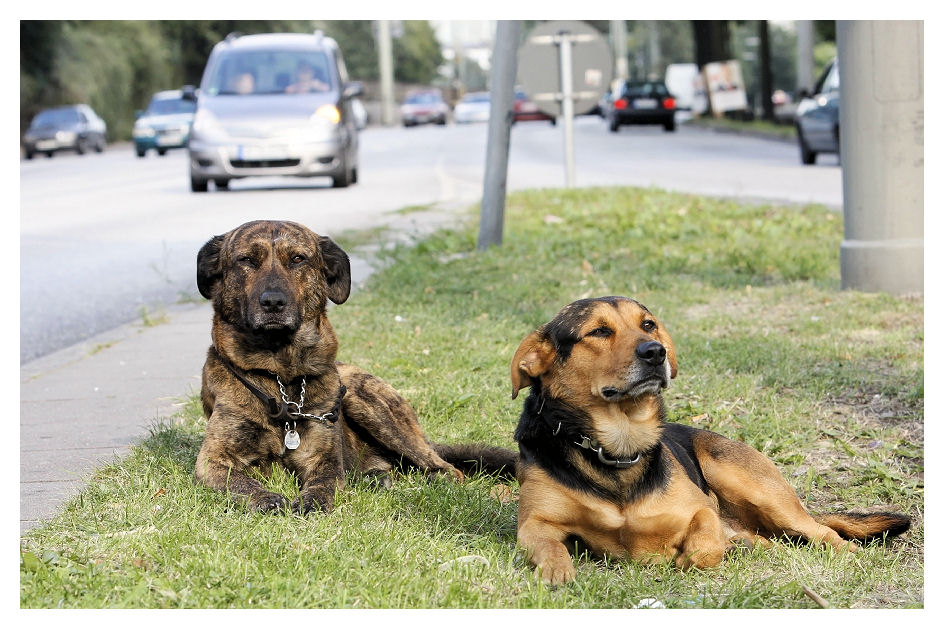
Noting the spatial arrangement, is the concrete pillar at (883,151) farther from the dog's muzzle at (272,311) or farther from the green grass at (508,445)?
the dog's muzzle at (272,311)

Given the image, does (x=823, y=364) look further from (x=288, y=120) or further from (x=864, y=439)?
(x=288, y=120)

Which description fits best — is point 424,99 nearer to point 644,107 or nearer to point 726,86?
point 644,107

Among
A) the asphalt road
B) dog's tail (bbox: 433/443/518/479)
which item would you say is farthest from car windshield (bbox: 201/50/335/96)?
dog's tail (bbox: 433/443/518/479)

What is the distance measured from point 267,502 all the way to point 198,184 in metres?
16.3

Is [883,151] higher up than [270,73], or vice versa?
[270,73]

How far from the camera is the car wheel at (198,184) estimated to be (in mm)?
19938

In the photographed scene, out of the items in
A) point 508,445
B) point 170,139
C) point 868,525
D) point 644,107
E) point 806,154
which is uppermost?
point 644,107

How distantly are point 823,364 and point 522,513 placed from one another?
3.34 m

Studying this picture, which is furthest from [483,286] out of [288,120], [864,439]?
[288,120]

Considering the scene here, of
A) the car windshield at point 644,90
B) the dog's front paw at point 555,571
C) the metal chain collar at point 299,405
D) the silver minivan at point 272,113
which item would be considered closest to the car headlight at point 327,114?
the silver minivan at point 272,113

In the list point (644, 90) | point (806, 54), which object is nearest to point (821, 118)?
point (806, 54)

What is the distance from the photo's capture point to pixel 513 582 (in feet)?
13.0

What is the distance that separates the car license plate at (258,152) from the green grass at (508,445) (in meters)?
7.80

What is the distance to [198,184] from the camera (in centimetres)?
2009
